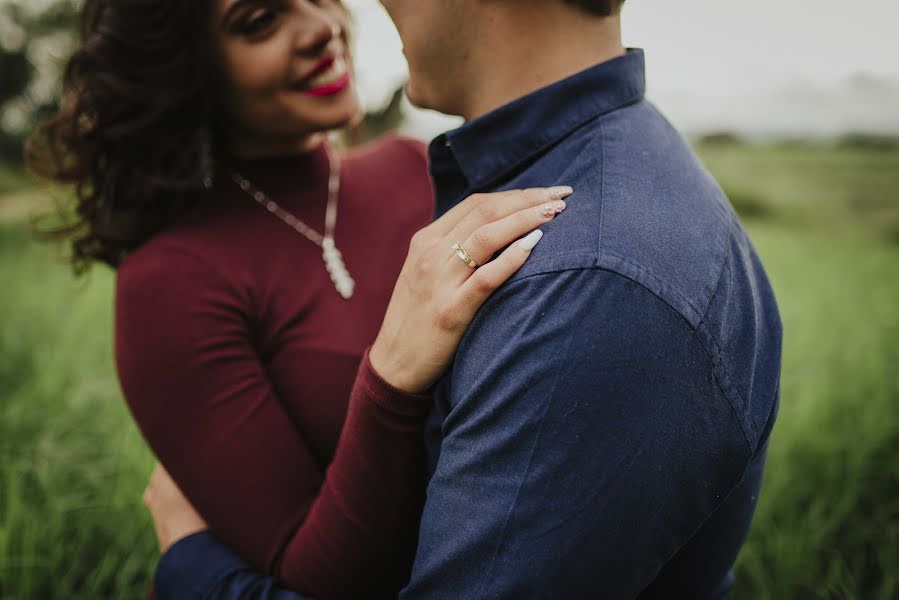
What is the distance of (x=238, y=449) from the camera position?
4.47 ft

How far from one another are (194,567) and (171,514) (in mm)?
187

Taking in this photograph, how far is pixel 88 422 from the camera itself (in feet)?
9.62

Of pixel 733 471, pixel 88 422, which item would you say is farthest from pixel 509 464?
pixel 88 422

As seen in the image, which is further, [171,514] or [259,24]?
[259,24]

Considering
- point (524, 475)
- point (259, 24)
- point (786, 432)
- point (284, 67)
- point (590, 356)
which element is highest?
point (259, 24)

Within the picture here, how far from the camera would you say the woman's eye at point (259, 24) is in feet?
5.42

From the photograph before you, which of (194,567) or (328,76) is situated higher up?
(328,76)

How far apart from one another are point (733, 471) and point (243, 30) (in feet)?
4.87

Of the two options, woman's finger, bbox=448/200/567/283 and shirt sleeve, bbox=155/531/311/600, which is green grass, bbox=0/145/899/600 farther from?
woman's finger, bbox=448/200/567/283

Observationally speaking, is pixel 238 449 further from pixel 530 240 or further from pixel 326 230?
pixel 530 240

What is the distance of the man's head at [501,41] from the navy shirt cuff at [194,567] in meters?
1.03

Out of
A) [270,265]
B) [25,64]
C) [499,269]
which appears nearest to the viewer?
[499,269]

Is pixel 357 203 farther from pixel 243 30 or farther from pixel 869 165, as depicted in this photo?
pixel 869 165

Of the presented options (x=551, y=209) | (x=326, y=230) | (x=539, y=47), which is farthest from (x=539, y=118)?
(x=326, y=230)
